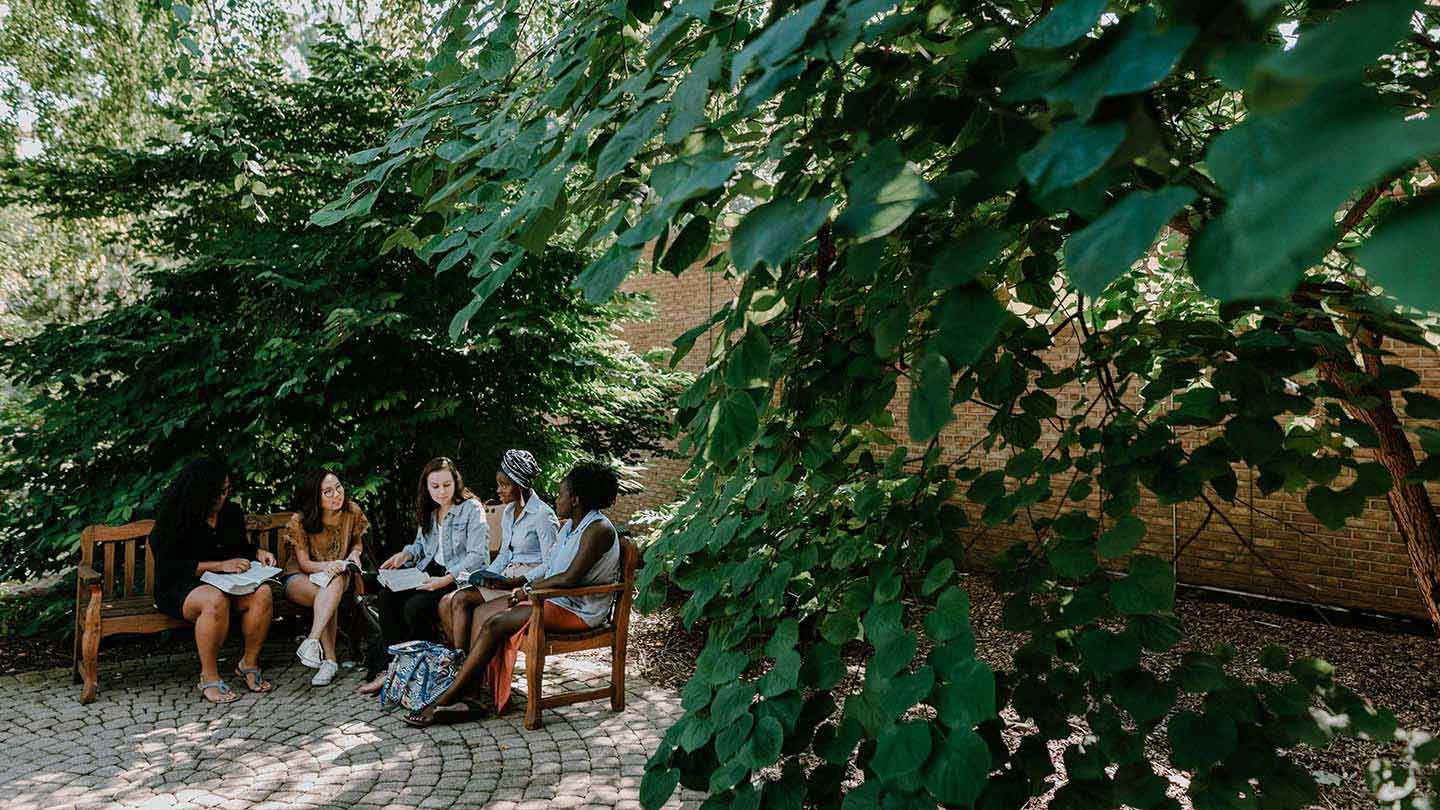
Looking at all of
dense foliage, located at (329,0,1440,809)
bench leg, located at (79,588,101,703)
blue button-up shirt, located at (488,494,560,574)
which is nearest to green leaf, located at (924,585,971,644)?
dense foliage, located at (329,0,1440,809)

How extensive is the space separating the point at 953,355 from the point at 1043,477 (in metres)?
1.04

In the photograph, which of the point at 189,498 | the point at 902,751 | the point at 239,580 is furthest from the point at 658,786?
the point at 189,498

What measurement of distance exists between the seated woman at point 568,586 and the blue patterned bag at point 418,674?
7 centimetres

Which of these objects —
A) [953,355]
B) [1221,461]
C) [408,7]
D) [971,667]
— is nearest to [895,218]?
[953,355]

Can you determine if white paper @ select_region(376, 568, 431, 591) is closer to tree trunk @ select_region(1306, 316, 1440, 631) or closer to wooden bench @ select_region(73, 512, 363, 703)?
wooden bench @ select_region(73, 512, 363, 703)

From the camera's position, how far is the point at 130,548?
20.0ft

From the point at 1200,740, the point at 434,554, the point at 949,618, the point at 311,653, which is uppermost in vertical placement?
the point at 949,618

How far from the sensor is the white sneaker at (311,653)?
5891 mm

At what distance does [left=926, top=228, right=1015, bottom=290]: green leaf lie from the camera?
859 mm

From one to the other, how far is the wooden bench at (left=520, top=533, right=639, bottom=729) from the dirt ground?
2.14 feet

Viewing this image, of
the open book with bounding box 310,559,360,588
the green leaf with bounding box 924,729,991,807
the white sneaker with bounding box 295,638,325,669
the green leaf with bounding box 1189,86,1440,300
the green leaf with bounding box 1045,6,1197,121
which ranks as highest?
the green leaf with bounding box 1045,6,1197,121

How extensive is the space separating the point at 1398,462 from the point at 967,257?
2473mm

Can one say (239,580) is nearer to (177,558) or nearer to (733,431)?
(177,558)

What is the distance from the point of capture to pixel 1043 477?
1.82 meters
